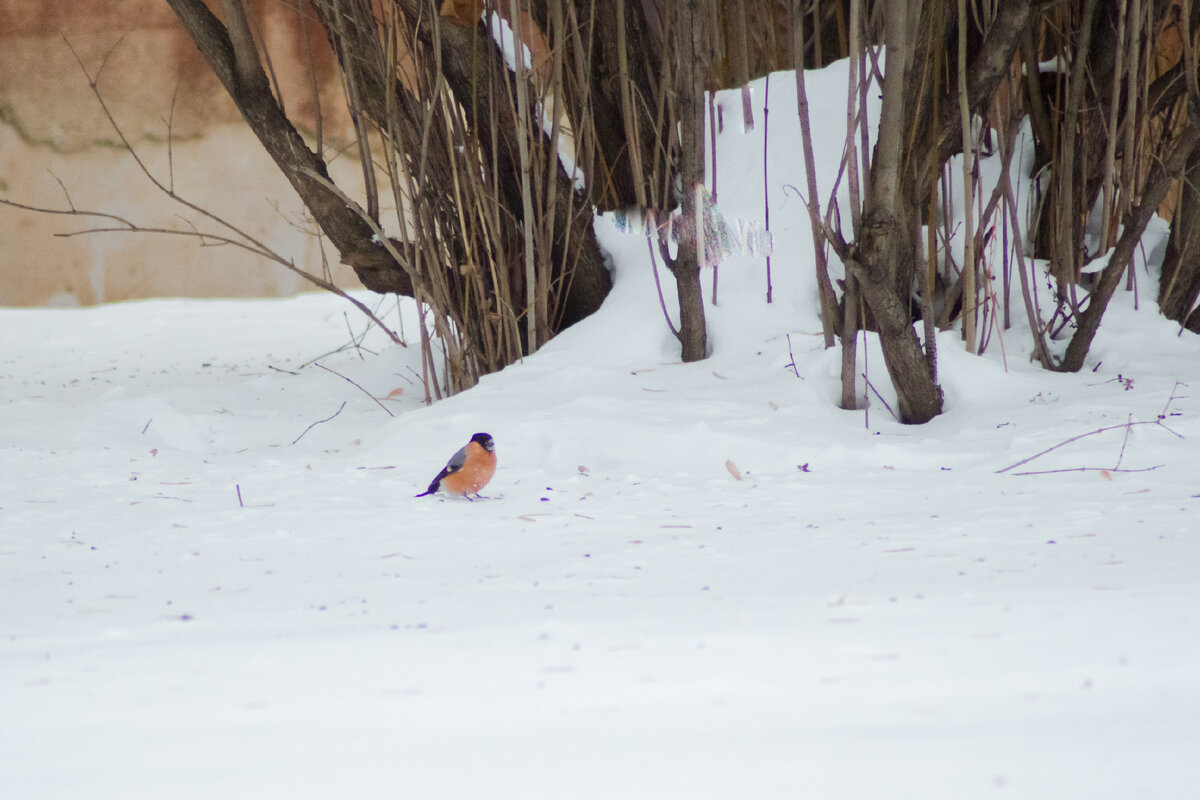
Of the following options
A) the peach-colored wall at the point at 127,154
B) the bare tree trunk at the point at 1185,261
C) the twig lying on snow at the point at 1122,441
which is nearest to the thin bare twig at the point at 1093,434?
the twig lying on snow at the point at 1122,441

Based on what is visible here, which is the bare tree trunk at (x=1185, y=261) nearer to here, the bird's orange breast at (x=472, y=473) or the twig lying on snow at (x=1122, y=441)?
the twig lying on snow at (x=1122, y=441)

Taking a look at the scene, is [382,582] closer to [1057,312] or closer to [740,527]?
[740,527]

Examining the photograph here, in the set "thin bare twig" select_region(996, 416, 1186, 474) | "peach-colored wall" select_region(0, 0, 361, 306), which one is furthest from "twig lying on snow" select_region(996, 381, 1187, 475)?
"peach-colored wall" select_region(0, 0, 361, 306)

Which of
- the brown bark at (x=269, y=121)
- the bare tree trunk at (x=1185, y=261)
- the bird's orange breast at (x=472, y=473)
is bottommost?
the bird's orange breast at (x=472, y=473)

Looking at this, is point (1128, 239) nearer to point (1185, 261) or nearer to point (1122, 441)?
point (1185, 261)

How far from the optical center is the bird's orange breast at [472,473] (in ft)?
5.24

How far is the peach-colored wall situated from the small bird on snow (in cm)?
501

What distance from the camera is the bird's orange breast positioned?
5.24 feet

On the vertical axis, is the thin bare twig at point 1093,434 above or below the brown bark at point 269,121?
below

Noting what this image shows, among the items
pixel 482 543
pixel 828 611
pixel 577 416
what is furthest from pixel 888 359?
pixel 828 611

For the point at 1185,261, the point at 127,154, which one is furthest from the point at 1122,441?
the point at 127,154

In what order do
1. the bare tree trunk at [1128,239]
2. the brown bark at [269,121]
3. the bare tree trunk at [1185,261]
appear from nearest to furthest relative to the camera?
the bare tree trunk at [1128,239]
the bare tree trunk at [1185,261]
the brown bark at [269,121]

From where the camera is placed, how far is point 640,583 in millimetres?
1132

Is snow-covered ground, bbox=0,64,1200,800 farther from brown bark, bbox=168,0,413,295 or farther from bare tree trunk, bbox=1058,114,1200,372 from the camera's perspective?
brown bark, bbox=168,0,413,295
